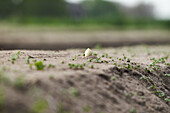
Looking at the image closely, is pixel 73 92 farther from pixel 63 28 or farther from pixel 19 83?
pixel 63 28

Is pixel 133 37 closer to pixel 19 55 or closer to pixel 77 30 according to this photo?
pixel 77 30

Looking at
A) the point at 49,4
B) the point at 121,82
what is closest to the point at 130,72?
the point at 121,82

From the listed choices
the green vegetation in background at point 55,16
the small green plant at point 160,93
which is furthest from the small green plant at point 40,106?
the green vegetation in background at point 55,16

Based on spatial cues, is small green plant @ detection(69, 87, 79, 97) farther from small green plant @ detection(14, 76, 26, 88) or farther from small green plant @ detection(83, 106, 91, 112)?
small green plant @ detection(14, 76, 26, 88)

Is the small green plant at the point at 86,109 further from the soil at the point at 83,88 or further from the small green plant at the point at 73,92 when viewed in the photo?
the small green plant at the point at 73,92

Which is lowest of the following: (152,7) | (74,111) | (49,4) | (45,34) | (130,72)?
(74,111)

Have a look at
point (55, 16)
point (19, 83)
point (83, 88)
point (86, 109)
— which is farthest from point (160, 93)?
point (55, 16)

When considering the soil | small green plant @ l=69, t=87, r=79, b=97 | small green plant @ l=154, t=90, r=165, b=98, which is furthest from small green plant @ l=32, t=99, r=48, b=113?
small green plant @ l=154, t=90, r=165, b=98
